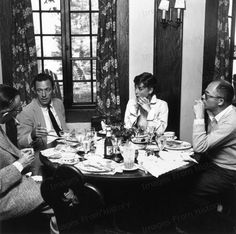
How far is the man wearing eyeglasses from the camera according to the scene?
254 centimetres

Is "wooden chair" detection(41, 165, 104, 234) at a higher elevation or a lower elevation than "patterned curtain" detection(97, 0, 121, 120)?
lower

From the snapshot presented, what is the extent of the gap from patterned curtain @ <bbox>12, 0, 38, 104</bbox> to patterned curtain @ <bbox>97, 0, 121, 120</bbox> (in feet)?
2.79

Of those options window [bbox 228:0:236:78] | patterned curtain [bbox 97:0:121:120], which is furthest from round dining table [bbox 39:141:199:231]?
window [bbox 228:0:236:78]

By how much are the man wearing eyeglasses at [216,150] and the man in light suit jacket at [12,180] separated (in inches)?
50.1

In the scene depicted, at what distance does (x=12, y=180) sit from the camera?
212 centimetres

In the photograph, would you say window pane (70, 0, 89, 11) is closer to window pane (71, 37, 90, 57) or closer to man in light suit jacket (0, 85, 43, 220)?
window pane (71, 37, 90, 57)

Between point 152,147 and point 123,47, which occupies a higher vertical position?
point 123,47

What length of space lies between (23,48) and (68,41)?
→ 591mm

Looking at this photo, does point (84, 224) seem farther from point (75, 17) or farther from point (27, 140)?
point (75, 17)

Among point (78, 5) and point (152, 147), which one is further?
point (78, 5)

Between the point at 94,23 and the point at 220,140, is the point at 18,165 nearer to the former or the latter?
the point at 220,140

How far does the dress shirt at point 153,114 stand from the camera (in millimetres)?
3434

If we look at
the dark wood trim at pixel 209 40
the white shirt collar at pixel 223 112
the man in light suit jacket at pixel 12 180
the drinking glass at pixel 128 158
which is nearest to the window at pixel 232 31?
the dark wood trim at pixel 209 40

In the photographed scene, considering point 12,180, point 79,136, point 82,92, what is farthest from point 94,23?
point 12,180
